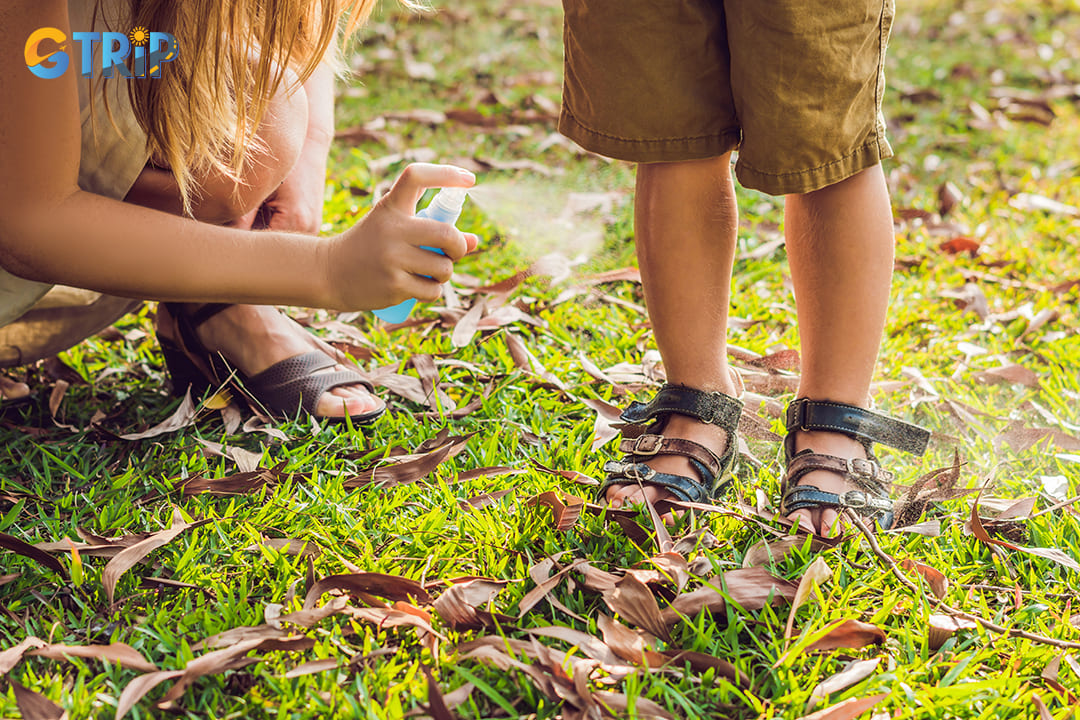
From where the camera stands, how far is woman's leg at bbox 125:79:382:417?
5.70ft

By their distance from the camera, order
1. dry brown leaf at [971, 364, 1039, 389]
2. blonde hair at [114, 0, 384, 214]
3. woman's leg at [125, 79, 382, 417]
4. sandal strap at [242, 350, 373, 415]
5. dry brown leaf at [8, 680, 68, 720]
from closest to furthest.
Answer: dry brown leaf at [8, 680, 68, 720] < blonde hair at [114, 0, 384, 214] < woman's leg at [125, 79, 382, 417] < sandal strap at [242, 350, 373, 415] < dry brown leaf at [971, 364, 1039, 389]

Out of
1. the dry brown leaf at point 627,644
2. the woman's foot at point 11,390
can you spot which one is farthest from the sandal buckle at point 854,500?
the woman's foot at point 11,390

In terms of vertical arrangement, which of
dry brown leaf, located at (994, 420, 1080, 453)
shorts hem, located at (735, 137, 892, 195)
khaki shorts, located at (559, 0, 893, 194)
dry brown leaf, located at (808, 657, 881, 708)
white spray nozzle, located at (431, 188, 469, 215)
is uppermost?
khaki shorts, located at (559, 0, 893, 194)

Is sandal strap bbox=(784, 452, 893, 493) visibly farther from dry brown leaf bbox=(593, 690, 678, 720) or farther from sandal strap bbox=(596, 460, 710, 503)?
dry brown leaf bbox=(593, 690, 678, 720)

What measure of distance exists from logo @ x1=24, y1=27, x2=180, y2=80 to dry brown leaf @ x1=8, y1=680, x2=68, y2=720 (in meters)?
0.77

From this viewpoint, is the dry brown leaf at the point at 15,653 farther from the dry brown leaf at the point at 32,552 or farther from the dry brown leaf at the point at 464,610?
the dry brown leaf at the point at 464,610

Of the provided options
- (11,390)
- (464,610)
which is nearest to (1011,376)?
(464,610)

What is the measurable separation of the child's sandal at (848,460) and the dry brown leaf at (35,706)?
42.1 inches

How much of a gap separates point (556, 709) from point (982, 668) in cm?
58

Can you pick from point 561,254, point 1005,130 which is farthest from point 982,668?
point 1005,130

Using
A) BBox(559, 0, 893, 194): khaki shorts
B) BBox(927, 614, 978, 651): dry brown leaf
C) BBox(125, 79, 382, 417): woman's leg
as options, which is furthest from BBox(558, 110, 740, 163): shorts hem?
BBox(927, 614, 978, 651): dry brown leaf

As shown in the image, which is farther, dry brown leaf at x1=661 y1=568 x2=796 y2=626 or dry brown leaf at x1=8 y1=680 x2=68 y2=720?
dry brown leaf at x1=661 y1=568 x2=796 y2=626

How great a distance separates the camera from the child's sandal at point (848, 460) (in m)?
1.55

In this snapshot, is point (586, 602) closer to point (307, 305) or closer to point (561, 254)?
point (307, 305)
